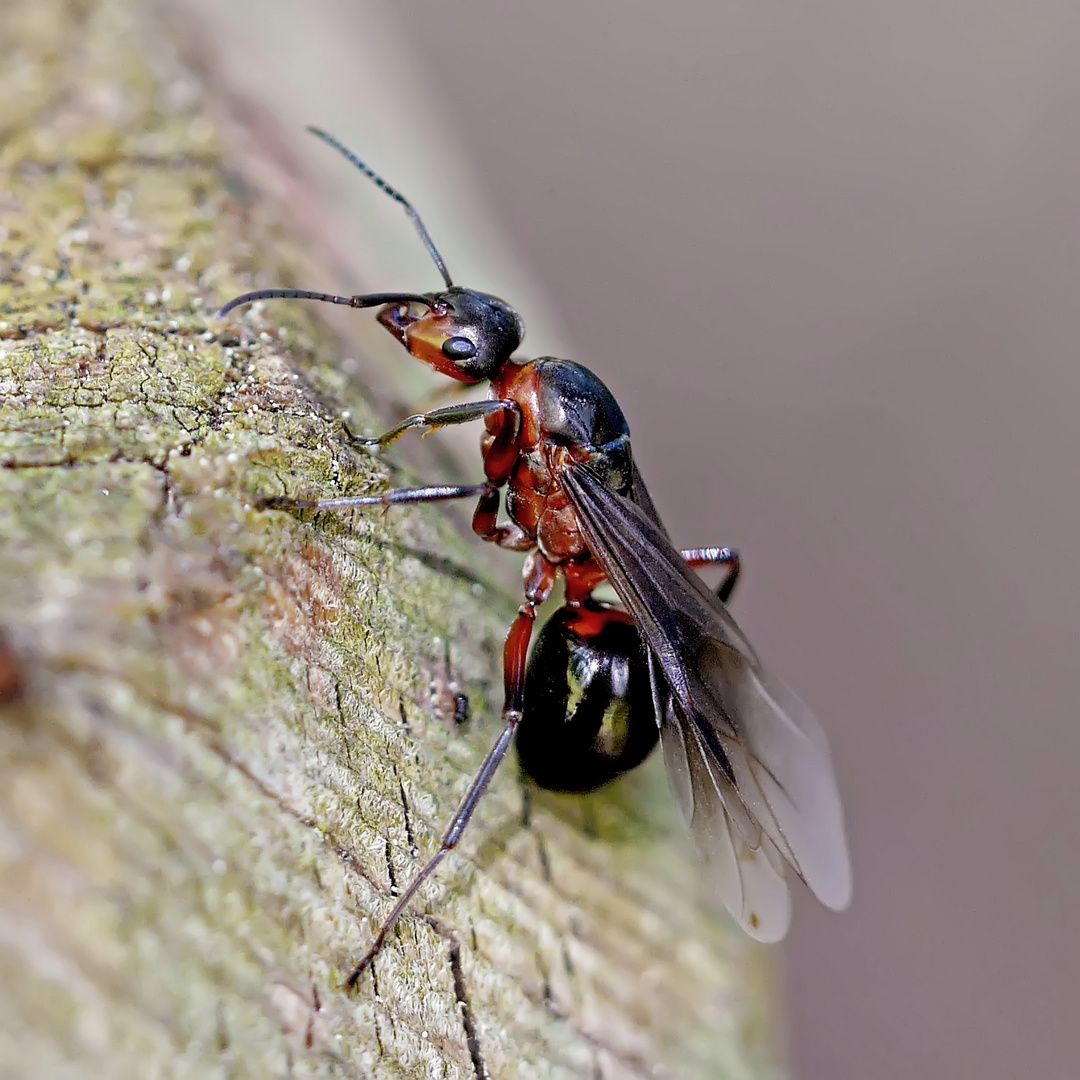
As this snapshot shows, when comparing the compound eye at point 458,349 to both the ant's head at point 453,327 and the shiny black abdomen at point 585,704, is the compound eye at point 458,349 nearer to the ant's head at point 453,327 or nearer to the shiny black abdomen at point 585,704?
the ant's head at point 453,327

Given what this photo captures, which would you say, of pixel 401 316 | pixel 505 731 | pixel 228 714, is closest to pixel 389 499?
pixel 505 731

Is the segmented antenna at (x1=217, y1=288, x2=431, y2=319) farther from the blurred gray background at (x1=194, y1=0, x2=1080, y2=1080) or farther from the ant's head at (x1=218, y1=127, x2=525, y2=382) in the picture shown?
the blurred gray background at (x1=194, y1=0, x2=1080, y2=1080)

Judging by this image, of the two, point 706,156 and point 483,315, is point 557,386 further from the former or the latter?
point 706,156

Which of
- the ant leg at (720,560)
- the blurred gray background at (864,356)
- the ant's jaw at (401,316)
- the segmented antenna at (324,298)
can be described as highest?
the segmented antenna at (324,298)

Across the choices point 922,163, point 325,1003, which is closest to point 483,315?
point 325,1003

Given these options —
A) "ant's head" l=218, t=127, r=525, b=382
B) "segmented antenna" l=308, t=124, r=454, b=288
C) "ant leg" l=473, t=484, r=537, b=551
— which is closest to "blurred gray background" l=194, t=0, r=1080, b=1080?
"segmented antenna" l=308, t=124, r=454, b=288

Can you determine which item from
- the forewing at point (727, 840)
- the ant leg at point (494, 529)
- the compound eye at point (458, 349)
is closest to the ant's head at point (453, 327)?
the compound eye at point (458, 349)

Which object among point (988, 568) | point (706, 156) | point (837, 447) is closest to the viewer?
point (988, 568)
